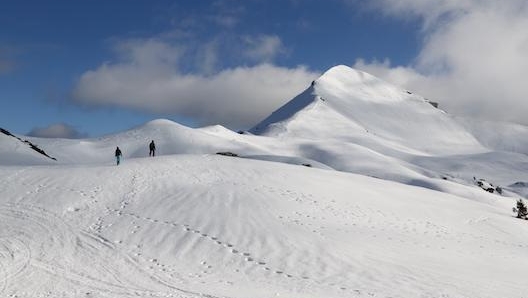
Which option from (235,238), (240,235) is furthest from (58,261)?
(240,235)

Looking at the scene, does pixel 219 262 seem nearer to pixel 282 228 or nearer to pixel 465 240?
pixel 282 228

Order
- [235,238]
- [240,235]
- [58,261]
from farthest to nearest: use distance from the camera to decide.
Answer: [240,235] < [235,238] < [58,261]

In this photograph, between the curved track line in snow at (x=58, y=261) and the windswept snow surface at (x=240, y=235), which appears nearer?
the curved track line in snow at (x=58, y=261)

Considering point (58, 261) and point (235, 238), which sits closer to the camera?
point (58, 261)

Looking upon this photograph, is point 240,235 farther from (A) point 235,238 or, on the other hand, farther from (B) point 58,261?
(B) point 58,261

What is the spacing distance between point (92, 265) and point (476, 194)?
7076 cm

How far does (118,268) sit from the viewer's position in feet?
66.8

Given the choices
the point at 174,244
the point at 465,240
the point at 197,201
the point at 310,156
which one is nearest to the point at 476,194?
the point at 465,240

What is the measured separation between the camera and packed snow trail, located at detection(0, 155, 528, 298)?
19625mm

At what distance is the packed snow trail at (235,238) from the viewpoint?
19625mm

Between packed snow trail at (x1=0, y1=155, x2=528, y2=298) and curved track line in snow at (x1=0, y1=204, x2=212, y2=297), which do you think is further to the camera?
packed snow trail at (x1=0, y1=155, x2=528, y2=298)

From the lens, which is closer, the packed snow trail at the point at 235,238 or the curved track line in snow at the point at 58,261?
the curved track line in snow at the point at 58,261

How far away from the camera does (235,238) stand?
81.6ft

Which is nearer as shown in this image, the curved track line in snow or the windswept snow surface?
the curved track line in snow
